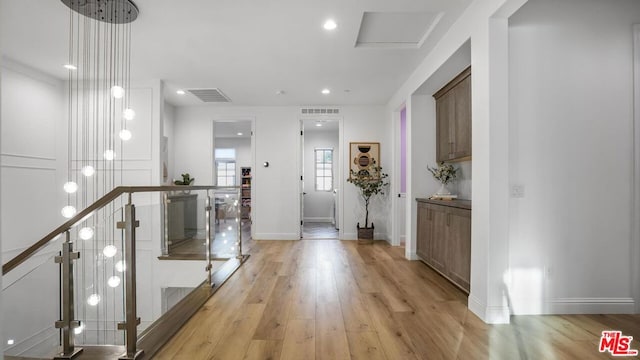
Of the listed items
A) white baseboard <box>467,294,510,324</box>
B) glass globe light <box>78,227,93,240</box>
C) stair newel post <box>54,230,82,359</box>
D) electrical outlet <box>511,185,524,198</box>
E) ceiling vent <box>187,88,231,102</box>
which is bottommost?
white baseboard <box>467,294,510,324</box>

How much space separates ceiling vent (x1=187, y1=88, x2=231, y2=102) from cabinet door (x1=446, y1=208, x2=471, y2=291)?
4069 millimetres

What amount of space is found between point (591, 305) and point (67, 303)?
4078 millimetres

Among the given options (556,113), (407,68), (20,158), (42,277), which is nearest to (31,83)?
(20,158)

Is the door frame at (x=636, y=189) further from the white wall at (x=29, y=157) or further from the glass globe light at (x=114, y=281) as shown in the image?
the white wall at (x=29, y=157)

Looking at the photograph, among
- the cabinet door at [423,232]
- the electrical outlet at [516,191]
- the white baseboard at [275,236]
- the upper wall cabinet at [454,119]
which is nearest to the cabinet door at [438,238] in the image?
the cabinet door at [423,232]

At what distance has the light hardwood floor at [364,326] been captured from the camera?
7.32 feet

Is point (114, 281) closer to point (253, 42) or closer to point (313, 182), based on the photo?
point (253, 42)

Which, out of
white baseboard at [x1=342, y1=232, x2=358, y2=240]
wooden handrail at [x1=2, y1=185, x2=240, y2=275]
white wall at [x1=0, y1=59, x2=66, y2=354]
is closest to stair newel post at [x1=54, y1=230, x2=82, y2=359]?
wooden handrail at [x1=2, y1=185, x2=240, y2=275]

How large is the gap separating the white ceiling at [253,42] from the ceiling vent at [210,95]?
0.69ft

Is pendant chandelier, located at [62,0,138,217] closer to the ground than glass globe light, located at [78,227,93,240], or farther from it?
farther from it

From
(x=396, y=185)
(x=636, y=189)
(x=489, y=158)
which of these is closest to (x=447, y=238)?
(x=489, y=158)

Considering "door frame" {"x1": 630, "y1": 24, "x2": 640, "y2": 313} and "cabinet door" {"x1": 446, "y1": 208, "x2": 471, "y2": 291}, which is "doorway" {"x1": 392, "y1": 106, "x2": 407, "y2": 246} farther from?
"door frame" {"x1": 630, "y1": 24, "x2": 640, "y2": 313}

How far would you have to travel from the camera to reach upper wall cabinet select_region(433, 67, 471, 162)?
3.49 meters

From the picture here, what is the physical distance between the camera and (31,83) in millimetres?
4531
